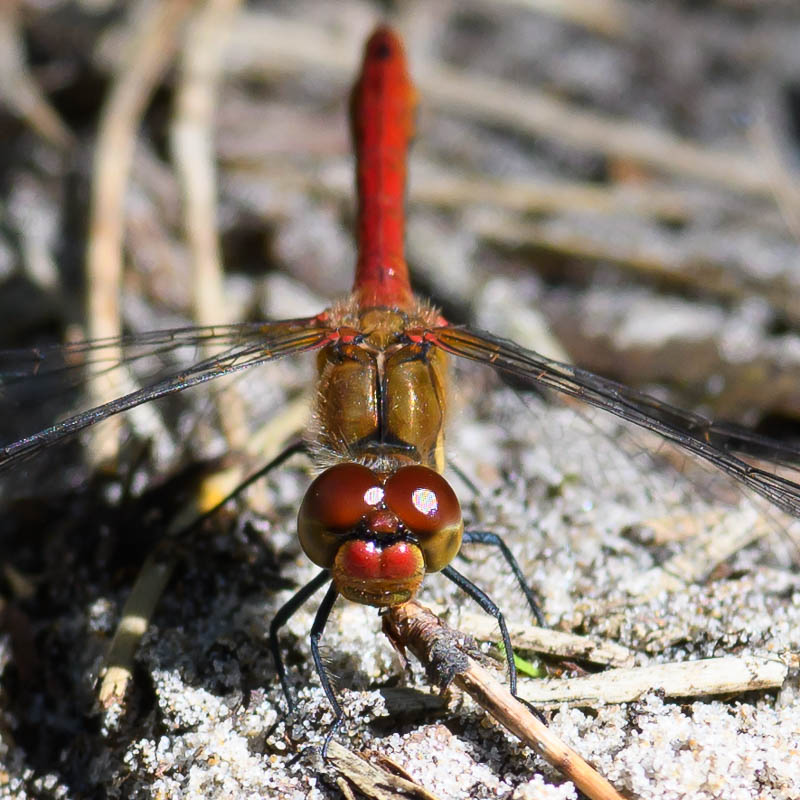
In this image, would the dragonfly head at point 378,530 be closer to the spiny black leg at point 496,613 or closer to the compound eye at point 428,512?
the compound eye at point 428,512

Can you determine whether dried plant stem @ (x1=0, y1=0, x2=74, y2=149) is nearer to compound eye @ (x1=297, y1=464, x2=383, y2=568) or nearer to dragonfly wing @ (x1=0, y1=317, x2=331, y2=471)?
dragonfly wing @ (x1=0, y1=317, x2=331, y2=471)

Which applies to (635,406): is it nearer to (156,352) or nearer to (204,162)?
(156,352)

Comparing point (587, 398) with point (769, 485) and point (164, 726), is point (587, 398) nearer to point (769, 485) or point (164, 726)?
point (769, 485)

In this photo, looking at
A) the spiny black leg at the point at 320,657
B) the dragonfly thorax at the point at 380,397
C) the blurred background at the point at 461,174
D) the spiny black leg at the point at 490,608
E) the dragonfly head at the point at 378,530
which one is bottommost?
the spiny black leg at the point at 320,657

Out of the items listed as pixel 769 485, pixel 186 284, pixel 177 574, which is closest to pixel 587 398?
pixel 769 485

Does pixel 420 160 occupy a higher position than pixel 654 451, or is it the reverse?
pixel 420 160

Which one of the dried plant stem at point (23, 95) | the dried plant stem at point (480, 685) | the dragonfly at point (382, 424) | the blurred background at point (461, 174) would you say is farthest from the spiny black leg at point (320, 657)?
the dried plant stem at point (23, 95)
